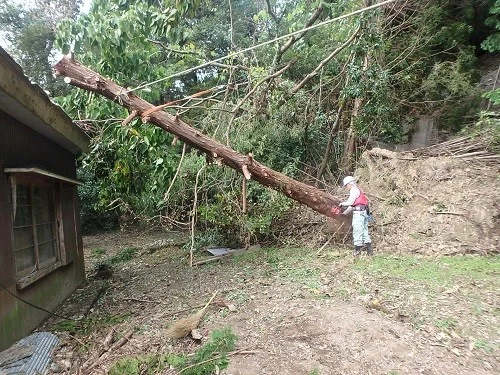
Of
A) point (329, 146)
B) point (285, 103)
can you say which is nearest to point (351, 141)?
point (329, 146)

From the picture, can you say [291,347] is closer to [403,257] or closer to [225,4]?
[403,257]

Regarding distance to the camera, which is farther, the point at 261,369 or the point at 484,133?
the point at 484,133

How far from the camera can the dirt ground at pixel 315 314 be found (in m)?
3.17

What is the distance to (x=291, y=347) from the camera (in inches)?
134

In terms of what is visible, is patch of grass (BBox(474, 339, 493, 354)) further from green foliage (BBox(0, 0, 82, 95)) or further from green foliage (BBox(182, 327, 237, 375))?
green foliage (BBox(0, 0, 82, 95))

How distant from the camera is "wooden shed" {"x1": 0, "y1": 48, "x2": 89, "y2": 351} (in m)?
3.80

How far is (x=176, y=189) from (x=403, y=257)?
491 cm

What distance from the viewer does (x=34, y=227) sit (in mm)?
4914

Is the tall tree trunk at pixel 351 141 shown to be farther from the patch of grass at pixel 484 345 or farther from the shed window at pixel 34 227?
the shed window at pixel 34 227

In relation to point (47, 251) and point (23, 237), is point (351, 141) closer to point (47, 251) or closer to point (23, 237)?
point (47, 251)

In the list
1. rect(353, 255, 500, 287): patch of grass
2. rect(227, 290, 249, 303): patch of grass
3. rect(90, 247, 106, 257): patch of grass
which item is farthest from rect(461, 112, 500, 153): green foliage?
rect(90, 247, 106, 257): patch of grass

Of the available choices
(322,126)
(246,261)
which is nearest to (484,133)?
(322,126)

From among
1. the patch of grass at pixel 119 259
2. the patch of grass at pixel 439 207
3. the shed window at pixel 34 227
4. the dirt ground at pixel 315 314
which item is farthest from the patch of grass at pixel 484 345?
the patch of grass at pixel 119 259

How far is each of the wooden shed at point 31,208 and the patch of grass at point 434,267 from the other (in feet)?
15.0
